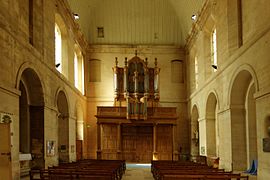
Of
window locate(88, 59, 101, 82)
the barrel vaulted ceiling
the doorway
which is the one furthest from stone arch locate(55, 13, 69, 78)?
the doorway

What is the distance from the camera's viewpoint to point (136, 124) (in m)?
29.6

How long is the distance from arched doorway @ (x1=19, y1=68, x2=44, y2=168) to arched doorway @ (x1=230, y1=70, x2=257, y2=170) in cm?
827

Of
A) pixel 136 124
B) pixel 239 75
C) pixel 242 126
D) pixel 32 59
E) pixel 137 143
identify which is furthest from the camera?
pixel 137 143

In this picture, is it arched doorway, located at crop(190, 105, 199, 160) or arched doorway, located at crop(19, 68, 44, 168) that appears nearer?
arched doorway, located at crop(19, 68, 44, 168)

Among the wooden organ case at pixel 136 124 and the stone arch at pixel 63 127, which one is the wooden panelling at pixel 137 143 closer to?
the wooden organ case at pixel 136 124

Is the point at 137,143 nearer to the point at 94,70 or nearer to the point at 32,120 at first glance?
the point at 94,70

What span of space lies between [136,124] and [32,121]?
12.3 meters

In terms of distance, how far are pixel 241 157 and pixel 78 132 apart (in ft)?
50.0

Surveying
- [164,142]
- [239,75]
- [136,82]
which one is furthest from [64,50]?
[239,75]

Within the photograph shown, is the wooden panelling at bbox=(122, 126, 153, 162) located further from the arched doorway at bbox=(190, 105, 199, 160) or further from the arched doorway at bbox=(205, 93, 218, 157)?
the arched doorway at bbox=(205, 93, 218, 157)

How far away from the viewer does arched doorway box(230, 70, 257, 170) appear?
57.6ft

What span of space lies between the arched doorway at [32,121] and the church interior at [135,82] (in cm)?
4

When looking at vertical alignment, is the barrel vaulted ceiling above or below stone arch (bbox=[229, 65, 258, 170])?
above

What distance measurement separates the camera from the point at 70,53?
25.2 metres
